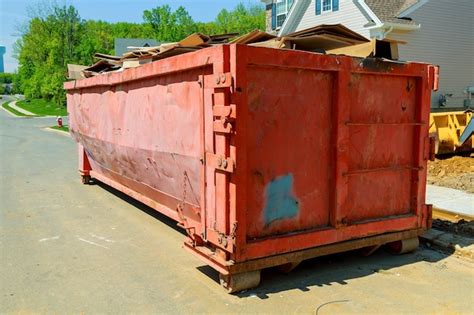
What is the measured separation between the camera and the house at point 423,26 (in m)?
20.6

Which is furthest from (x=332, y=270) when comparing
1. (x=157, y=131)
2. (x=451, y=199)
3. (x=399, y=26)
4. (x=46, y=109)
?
(x=46, y=109)

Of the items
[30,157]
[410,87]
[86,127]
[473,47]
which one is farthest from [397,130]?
[473,47]

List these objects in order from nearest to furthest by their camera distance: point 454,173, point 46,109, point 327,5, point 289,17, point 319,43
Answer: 1. point 319,43
2. point 454,173
3. point 327,5
4. point 289,17
5. point 46,109

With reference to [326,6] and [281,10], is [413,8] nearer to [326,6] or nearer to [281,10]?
[326,6]

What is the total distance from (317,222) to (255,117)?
122 centimetres

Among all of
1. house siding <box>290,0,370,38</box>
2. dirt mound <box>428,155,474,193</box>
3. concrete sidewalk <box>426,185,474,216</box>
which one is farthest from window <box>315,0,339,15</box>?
concrete sidewalk <box>426,185,474,216</box>

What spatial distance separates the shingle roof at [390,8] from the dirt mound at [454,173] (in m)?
10.1

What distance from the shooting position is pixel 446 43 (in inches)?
880

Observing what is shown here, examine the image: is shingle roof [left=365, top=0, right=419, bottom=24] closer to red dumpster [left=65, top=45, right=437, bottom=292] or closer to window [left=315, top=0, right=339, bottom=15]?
window [left=315, top=0, right=339, bottom=15]

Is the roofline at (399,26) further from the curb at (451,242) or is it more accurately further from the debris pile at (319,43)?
the debris pile at (319,43)

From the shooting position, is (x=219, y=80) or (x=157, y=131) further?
(x=157, y=131)

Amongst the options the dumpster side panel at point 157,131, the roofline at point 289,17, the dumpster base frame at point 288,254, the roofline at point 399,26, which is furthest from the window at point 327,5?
the dumpster base frame at point 288,254

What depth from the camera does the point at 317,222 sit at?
4422 millimetres

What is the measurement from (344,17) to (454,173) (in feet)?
46.0
